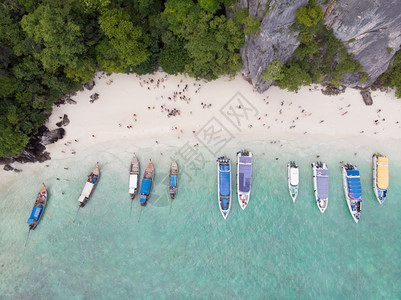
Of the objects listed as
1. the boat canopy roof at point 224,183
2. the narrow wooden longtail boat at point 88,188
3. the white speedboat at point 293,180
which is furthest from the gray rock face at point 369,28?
the narrow wooden longtail boat at point 88,188

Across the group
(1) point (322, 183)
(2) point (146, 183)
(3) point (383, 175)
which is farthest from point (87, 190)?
(3) point (383, 175)

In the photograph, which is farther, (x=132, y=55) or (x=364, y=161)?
(x=364, y=161)

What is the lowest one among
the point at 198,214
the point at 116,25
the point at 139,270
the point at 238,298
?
the point at 238,298

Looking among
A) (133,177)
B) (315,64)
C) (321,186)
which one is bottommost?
(133,177)

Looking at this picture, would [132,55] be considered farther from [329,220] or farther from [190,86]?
[329,220]

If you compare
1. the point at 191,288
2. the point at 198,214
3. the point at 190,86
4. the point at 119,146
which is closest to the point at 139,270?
the point at 191,288

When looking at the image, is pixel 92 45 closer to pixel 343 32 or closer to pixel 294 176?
pixel 343 32

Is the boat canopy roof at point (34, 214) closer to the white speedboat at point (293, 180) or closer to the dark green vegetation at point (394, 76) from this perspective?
Answer: the white speedboat at point (293, 180)
